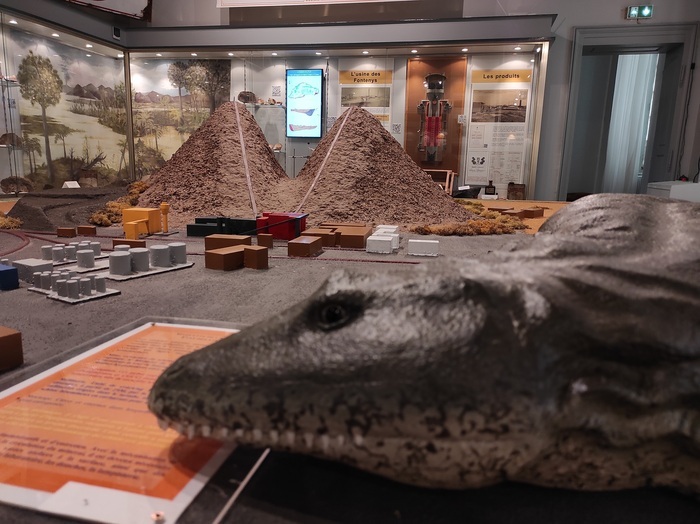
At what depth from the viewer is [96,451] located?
1017 millimetres

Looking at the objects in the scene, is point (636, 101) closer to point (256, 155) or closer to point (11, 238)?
point (256, 155)

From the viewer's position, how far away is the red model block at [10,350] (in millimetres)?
1506

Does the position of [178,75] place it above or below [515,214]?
above

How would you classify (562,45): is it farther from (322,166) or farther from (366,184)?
(322,166)

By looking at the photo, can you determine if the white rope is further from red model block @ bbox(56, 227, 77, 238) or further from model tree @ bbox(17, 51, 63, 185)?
model tree @ bbox(17, 51, 63, 185)

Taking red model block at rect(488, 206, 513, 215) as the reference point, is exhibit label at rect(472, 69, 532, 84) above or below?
Answer: above

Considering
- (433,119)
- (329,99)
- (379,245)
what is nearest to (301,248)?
(379,245)

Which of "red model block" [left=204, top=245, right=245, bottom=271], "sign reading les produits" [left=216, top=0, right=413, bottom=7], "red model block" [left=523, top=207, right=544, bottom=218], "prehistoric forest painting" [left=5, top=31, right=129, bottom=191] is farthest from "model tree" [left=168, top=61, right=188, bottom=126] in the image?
"red model block" [left=204, top=245, right=245, bottom=271]

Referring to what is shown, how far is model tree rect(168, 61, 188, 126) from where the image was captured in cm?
794

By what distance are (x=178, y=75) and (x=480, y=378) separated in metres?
8.44

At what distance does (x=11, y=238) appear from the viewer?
4.06 metres

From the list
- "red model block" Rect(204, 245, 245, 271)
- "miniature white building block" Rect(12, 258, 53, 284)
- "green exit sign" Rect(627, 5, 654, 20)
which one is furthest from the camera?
"green exit sign" Rect(627, 5, 654, 20)

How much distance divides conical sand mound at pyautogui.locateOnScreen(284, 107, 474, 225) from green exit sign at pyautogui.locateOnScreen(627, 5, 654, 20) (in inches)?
164

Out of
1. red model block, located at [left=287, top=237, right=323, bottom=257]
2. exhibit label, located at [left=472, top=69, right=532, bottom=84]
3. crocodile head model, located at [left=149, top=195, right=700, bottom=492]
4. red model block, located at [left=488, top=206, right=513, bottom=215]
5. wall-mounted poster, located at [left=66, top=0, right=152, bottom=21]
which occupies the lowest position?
red model block, located at [left=287, top=237, right=323, bottom=257]
